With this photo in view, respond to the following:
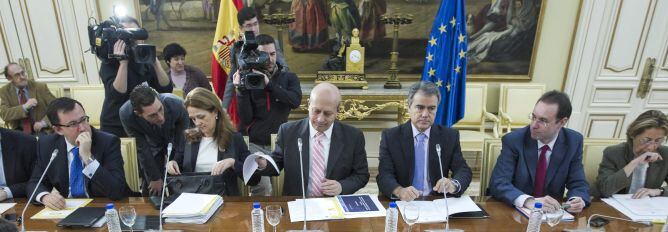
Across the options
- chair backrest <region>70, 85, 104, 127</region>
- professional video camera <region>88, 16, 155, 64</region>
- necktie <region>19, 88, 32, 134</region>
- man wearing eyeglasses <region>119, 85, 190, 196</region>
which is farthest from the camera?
chair backrest <region>70, 85, 104, 127</region>

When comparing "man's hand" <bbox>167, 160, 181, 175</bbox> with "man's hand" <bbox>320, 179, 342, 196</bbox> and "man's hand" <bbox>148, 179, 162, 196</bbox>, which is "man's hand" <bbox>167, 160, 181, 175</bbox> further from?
"man's hand" <bbox>320, 179, 342, 196</bbox>

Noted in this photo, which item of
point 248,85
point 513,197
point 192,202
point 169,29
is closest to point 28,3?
point 169,29

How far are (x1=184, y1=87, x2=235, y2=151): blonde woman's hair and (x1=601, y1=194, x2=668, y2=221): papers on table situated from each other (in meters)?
1.98

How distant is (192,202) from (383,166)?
40.2 inches

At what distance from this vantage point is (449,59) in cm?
351

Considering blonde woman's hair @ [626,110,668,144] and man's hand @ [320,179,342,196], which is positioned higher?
blonde woman's hair @ [626,110,668,144]

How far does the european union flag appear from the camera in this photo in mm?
3418

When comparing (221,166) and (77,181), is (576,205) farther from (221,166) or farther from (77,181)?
(77,181)

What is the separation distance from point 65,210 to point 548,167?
2.39 metres

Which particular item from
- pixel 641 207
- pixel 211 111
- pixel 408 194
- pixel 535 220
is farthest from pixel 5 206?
pixel 641 207

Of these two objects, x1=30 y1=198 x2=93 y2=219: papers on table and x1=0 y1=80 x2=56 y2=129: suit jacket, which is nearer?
x1=30 y1=198 x2=93 y2=219: papers on table

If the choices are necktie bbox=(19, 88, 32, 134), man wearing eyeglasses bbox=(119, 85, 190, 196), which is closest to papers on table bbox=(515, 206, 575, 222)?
man wearing eyeglasses bbox=(119, 85, 190, 196)

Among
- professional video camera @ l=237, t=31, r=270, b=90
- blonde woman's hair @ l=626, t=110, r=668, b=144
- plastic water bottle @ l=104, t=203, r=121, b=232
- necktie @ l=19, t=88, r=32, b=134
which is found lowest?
necktie @ l=19, t=88, r=32, b=134

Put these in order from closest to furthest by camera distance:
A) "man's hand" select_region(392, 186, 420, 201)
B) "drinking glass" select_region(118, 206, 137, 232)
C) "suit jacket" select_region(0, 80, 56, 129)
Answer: "drinking glass" select_region(118, 206, 137, 232), "man's hand" select_region(392, 186, 420, 201), "suit jacket" select_region(0, 80, 56, 129)
